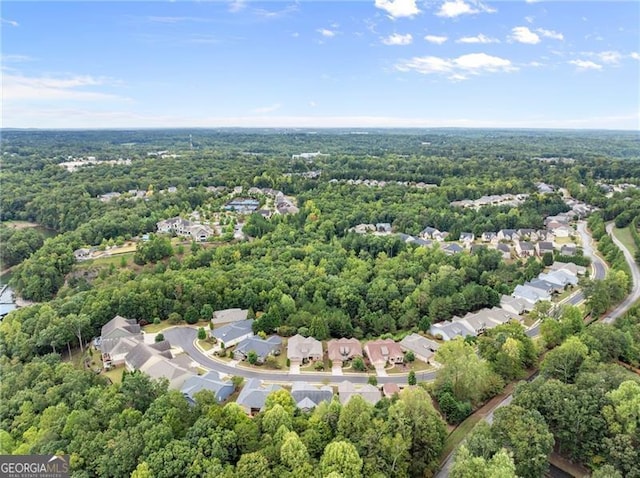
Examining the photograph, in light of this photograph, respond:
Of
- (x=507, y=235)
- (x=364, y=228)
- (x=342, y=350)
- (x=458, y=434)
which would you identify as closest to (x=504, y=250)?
(x=507, y=235)

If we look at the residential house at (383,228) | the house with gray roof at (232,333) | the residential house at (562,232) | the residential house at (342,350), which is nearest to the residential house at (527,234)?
the residential house at (562,232)

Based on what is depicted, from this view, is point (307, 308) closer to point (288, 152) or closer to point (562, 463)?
point (562, 463)

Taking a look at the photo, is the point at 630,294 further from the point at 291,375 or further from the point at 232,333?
the point at 232,333

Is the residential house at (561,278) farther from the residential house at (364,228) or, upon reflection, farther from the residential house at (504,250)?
the residential house at (364,228)

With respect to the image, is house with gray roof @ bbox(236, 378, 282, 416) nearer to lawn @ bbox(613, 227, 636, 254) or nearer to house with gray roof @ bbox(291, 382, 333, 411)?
house with gray roof @ bbox(291, 382, 333, 411)

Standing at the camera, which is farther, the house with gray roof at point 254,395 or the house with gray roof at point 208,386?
the house with gray roof at point 208,386

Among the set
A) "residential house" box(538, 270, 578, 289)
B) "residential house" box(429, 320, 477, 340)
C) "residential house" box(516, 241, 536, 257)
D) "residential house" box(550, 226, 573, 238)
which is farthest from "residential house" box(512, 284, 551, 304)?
"residential house" box(550, 226, 573, 238)
